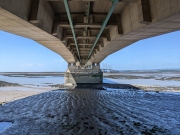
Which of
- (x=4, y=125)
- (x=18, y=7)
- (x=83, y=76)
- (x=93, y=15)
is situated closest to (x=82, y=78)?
(x=83, y=76)

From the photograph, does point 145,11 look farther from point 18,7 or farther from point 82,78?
point 82,78

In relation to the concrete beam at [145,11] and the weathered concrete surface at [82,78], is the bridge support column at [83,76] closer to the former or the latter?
the weathered concrete surface at [82,78]

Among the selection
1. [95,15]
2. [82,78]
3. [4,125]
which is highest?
[95,15]

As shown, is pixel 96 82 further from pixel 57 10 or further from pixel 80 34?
pixel 57 10

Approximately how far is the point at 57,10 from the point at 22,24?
264cm

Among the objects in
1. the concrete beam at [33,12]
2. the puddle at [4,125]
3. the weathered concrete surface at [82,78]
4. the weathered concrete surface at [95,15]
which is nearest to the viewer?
the weathered concrete surface at [95,15]

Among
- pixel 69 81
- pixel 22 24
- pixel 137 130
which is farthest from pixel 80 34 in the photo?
pixel 69 81

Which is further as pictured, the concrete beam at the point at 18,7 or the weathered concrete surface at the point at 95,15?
the weathered concrete surface at the point at 95,15

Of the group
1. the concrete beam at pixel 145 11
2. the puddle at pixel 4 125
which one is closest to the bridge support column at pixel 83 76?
the puddle at pixel 4 125

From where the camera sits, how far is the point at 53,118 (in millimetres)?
A: 7723

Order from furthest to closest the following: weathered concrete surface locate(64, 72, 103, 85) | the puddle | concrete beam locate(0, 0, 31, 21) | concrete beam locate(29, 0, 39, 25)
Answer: weathered concrete surface locate(64, 72, 103, 85) → the puddle → concrete beam locate(29, 0, 39, 25) → concrete beam locate(0, 0, 31, 21)

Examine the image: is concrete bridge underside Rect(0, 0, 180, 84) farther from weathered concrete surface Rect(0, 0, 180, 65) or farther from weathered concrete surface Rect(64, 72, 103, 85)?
weathered concrete surface Rect(64, 72, 103, 85)

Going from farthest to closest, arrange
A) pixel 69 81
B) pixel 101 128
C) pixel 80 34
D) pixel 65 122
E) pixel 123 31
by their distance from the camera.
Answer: pixel 69 81
pixel 80 34
pixel 123 31
pixel 65 122
pixel 101 128

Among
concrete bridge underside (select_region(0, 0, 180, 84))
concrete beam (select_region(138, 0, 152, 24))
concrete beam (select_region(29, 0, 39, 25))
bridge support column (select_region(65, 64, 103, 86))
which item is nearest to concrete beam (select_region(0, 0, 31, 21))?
concrete bridge underside (select_region(0, 0, 180, 84))
